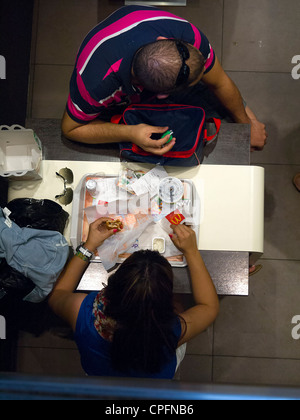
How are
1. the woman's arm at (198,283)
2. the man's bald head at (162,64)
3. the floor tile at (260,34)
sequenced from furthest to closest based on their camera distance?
the floor tile at (260,34) → the woman's arm at (198,283) → the man's bald head at (162,64)

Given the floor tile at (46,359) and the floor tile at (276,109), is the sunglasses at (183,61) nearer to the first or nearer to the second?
the floor tile at (276,109)

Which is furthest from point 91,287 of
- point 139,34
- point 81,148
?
point 139,34

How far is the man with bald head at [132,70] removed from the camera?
4.59 feet

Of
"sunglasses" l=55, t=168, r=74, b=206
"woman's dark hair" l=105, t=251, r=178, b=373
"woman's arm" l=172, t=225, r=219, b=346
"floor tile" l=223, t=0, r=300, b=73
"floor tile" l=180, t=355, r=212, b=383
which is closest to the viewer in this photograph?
"woman's dark hair" l=105, t=251, r=178, b=373

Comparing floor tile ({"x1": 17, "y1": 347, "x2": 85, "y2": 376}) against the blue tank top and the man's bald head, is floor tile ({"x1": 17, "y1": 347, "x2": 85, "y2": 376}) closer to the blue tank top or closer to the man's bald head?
the blue tank top

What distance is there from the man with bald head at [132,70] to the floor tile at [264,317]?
4.57 feet

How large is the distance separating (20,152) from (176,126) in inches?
30.9

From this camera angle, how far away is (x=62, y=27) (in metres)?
2.64

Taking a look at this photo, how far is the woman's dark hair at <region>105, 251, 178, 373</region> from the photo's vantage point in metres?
1.23

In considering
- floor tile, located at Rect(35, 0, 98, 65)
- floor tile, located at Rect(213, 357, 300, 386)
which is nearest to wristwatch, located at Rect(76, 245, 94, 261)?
floor tile, located at Rect(213, 357, 300, 386)

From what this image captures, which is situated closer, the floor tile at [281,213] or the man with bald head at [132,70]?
the man with bald head at [132,70]

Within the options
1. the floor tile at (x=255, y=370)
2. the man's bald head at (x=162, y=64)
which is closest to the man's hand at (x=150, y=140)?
the man's bald head at (x=162, y=64)

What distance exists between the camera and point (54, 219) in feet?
5.11

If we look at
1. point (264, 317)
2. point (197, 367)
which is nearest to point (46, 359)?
point (197, 367)
